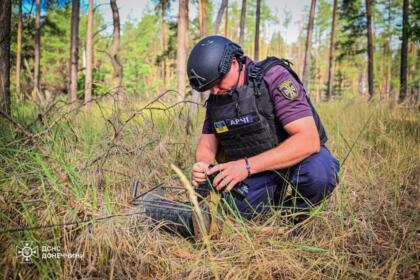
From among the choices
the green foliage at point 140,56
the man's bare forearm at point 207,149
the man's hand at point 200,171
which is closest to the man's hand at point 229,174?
the man's hand at point 200,171

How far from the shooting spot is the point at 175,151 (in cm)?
279

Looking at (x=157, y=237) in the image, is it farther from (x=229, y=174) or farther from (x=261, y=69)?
(x=261, y=69)

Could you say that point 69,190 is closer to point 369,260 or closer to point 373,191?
point 369,260

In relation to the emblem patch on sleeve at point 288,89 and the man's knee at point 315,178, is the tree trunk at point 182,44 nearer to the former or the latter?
the emblem patch on sleeve at point 288,89

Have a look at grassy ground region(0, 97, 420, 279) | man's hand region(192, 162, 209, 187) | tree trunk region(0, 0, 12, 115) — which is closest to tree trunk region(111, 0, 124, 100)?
tree trunk region(0, 0, 12, 115)

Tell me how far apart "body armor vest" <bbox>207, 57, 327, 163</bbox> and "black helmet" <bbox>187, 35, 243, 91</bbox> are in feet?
0.53

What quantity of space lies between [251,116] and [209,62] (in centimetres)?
40

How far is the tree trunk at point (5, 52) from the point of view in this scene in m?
2.68

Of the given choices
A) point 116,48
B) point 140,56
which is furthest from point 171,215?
point 140,56

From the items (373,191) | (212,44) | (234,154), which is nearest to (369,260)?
(373,191)

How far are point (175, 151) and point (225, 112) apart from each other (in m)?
1.00

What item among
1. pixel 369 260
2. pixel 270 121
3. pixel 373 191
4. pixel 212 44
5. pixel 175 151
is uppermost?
pixel 212 44

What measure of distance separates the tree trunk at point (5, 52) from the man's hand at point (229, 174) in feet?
6.57

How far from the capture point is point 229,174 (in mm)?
1687
